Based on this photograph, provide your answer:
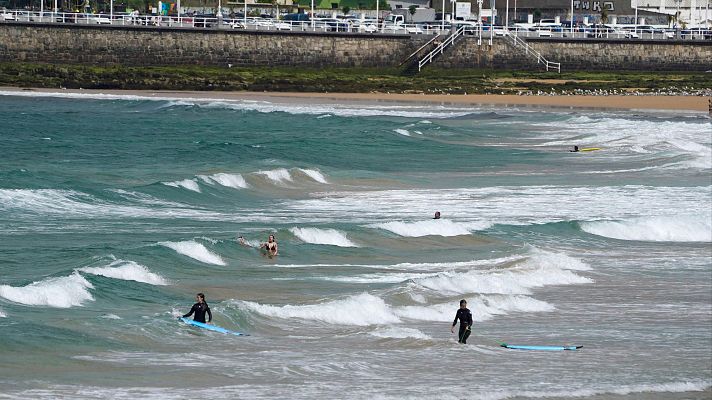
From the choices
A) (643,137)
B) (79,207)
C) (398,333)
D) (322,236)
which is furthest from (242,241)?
(643,137)

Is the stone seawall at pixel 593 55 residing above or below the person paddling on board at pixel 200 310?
above

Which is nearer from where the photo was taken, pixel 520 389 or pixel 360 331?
pixel 520 389

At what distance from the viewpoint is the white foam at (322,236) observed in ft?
90.8

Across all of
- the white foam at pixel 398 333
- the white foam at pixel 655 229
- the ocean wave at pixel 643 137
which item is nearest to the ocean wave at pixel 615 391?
the white foam at pixel 398 333

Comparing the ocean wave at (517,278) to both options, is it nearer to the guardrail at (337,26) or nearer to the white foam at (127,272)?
the white foam at (127,272)

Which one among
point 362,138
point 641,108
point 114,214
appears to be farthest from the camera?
point 641,108

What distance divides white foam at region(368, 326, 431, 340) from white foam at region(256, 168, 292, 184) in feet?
58.0

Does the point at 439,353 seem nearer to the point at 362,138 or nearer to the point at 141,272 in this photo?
the point at 141,272

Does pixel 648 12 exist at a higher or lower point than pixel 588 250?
higher

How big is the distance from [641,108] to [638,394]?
4836 cm

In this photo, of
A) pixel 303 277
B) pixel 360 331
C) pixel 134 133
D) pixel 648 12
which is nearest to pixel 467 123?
pixel 134 133

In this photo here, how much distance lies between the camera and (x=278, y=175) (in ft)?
127

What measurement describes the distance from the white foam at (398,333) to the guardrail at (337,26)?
186 ft

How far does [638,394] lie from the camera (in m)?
17.7
